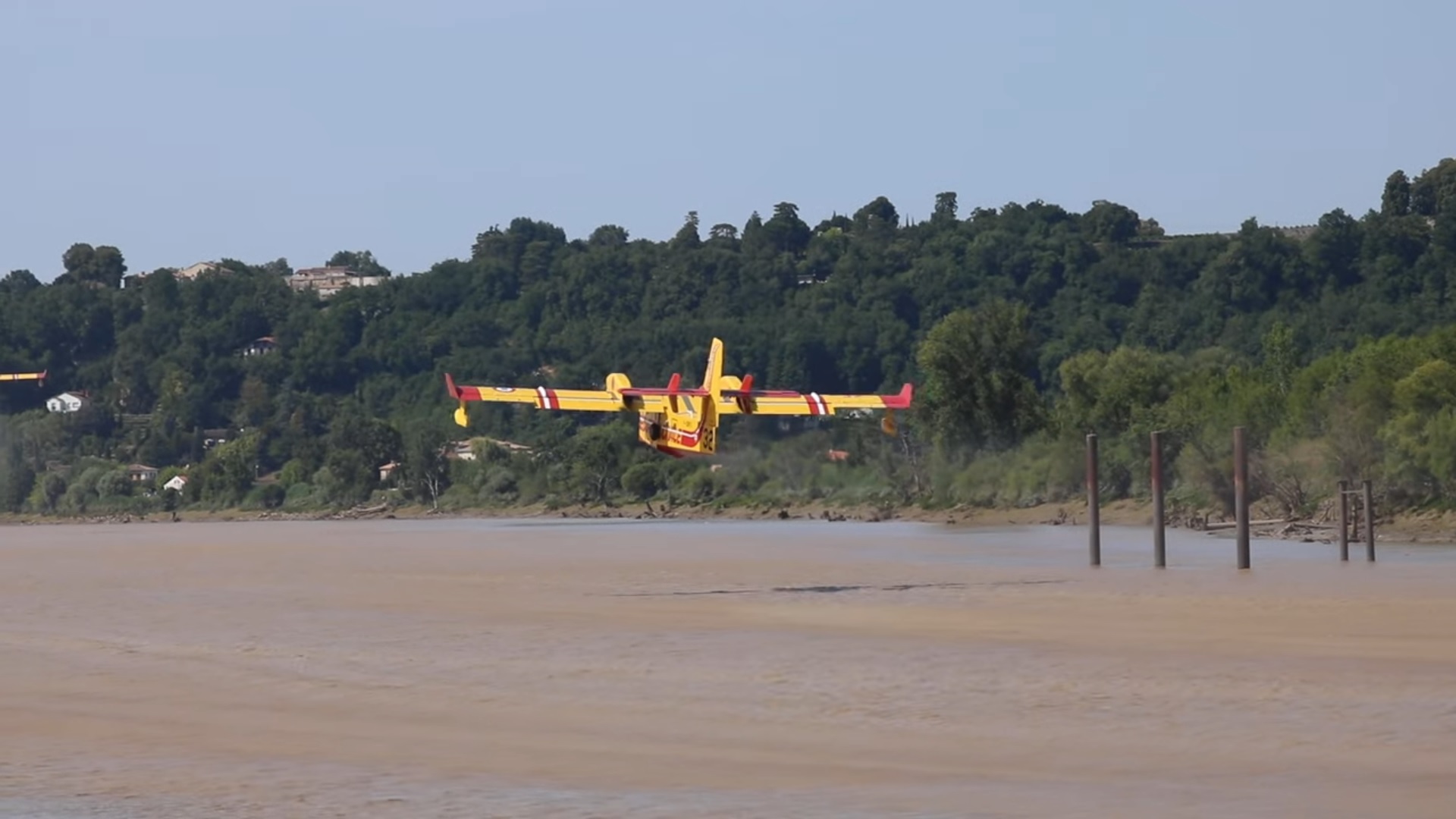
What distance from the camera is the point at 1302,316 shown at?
129375 mm

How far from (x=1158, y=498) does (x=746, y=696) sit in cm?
1631

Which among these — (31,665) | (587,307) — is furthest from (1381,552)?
(587,307)

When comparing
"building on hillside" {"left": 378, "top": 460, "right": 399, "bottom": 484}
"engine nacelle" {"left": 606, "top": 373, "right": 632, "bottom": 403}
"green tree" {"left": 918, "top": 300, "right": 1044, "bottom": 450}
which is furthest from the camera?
"building on hillside" {"left": 378, "top": 460, "right": 399, "bottom": 484}

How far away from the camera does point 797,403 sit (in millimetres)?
71500

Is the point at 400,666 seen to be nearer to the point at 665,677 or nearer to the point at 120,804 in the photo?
the point at 665,677

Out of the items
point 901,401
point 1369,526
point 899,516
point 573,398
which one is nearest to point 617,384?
point 573,398

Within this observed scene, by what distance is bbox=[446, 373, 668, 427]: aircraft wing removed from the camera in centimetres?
6912

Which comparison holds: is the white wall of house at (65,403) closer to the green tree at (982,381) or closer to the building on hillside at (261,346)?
the building on hillside at (261,346)

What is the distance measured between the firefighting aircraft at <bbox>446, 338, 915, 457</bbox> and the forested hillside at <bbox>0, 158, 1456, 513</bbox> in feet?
14.1

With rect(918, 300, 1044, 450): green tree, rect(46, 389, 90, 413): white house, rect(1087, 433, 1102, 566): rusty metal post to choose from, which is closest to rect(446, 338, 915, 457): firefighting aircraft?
rect(918, 300, 1044, 450): green tree

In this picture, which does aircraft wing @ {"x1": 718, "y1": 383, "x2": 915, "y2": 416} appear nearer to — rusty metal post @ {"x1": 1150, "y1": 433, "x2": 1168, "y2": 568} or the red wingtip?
the red wingtip

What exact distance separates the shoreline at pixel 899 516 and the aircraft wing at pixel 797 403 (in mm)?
3371

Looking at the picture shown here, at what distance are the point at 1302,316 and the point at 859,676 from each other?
115 metres

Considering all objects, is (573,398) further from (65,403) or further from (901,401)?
(65,403)
